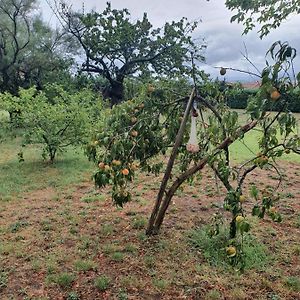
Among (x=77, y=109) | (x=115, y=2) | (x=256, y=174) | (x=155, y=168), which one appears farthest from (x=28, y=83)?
(x=155, y=168)

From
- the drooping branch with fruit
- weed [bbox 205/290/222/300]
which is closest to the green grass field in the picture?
the drooping branch with fruit

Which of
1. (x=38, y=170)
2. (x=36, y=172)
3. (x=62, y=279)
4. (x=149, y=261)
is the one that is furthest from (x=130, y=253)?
(x=38, y=170)

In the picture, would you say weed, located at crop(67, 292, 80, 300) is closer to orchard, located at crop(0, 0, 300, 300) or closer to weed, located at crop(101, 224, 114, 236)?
orchard, located at crop(0, 0, 300, 300)

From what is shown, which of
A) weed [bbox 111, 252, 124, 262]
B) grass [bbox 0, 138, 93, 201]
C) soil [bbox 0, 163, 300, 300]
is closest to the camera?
soil [bbox 0, 163, 300, 300]

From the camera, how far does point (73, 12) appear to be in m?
12.5

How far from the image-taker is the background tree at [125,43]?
1255 centimetres

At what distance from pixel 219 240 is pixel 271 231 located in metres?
0.67

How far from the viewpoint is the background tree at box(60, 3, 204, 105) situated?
41.2 feet

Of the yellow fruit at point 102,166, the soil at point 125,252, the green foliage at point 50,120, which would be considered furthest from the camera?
the green foliage at point 50,120

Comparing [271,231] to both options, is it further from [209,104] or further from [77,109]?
[77,109]

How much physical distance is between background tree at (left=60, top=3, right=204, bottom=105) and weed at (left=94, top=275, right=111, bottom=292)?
10.5 m

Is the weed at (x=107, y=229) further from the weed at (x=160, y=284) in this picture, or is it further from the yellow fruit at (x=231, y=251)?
the yellow fruit at (x=231, y=251)

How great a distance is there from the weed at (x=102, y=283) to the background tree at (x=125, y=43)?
1049 cm

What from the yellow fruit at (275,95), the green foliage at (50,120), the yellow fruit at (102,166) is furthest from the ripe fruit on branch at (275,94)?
the green foliage at (50,120)
